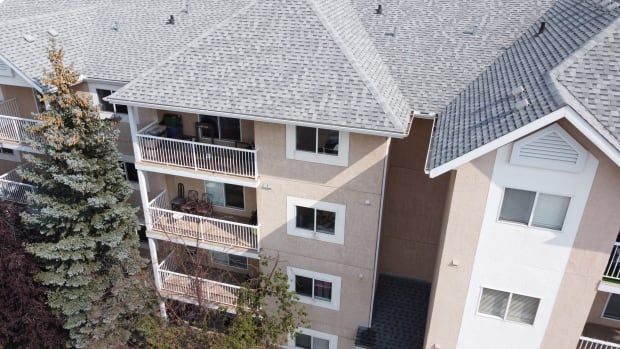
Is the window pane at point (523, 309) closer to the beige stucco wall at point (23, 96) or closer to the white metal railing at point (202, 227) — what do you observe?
the white metal railing at point (202, 227)

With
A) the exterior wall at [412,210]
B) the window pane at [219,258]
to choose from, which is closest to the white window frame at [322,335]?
the exterior wall at [412,210]

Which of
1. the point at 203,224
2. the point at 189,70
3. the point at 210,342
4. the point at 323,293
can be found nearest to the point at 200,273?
the point at 203,224

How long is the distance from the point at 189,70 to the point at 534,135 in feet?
38.1

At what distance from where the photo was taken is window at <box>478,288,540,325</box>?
13.0m

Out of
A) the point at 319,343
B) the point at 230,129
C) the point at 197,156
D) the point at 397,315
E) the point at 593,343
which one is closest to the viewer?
the point at 593,343

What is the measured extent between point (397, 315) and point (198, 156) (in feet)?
35.1

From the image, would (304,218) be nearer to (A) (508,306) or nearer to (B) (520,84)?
(A) (508,306)

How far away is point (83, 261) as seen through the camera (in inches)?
675

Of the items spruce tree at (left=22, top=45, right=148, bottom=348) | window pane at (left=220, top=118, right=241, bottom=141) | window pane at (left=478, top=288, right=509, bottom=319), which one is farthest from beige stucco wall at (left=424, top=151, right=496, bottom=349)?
spruce tree at (left=22, top=45, right=148, bottom=348)

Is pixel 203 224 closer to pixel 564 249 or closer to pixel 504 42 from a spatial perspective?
pixel 564 249

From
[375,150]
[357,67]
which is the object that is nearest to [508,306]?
[375,150]

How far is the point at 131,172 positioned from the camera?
20.6m

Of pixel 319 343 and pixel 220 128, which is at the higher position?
pixel 220 128

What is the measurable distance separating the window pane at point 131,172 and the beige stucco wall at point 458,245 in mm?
14390
